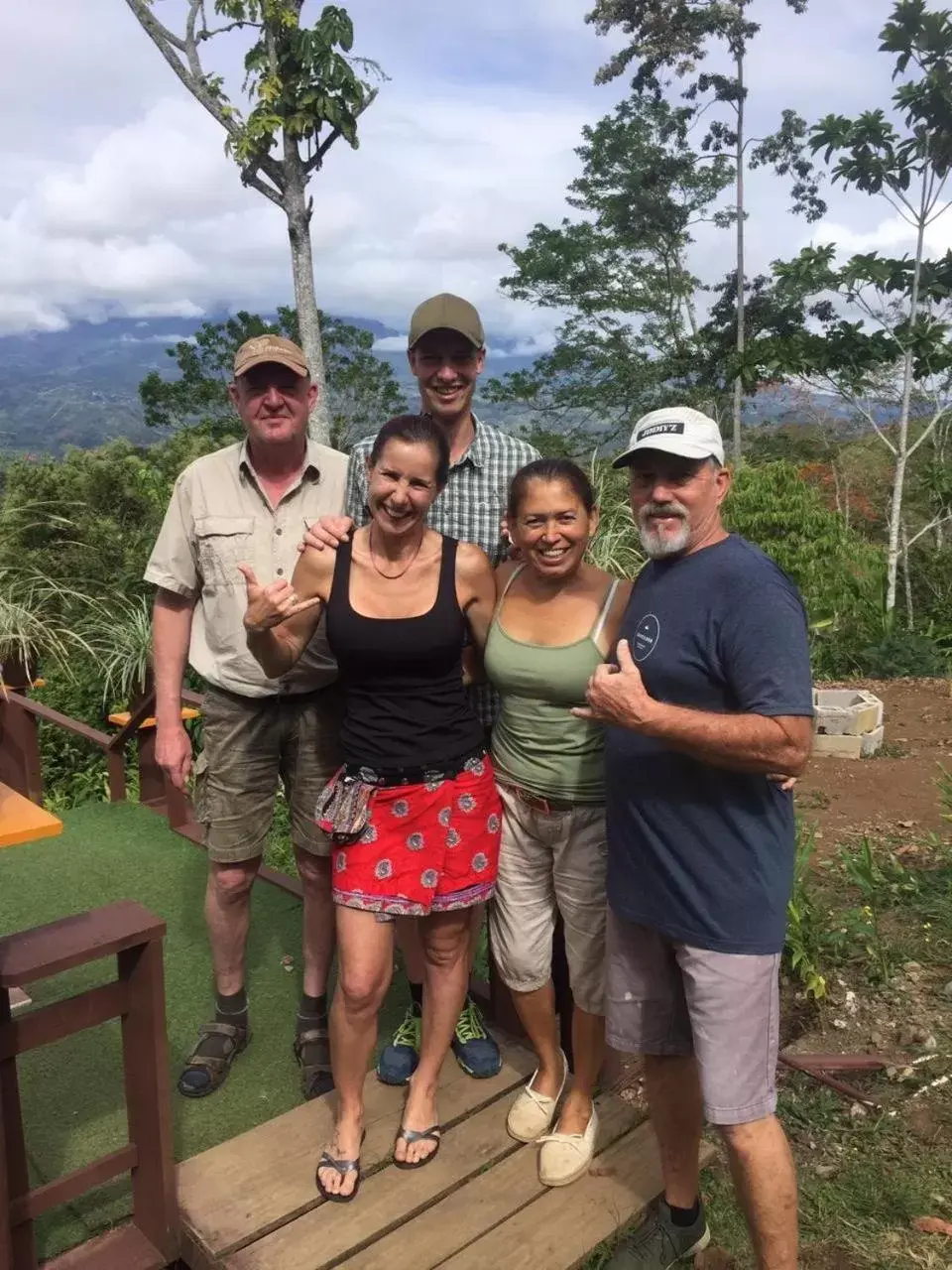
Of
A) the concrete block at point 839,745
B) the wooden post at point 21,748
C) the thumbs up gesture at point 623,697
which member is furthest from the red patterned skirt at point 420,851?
the concrete block at point 839,745

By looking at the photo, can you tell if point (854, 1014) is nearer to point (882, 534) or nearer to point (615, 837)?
point (615, 837)

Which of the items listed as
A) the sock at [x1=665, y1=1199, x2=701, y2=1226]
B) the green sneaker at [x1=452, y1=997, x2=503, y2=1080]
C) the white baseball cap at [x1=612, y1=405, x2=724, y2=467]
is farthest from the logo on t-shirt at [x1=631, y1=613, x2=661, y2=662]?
the sock at [x1=665, y1=1199, x2=701, y2=1226]

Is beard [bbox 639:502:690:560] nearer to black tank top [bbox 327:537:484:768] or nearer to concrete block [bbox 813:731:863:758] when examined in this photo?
black tank top [bbox 327:537:484:768]

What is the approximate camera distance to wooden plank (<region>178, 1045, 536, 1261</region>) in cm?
210

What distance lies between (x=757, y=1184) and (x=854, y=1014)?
1722 mm

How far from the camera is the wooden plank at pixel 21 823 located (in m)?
2.31

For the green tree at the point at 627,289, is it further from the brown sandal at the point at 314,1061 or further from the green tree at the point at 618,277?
the brown sandal at the point at 314,1061

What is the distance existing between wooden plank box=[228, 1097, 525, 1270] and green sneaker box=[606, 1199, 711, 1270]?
344mm

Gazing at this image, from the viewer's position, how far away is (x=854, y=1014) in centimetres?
334

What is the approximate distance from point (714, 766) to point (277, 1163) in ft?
4.69

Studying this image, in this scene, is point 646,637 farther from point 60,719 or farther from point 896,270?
point 896,270

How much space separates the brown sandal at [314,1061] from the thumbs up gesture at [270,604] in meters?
1.24

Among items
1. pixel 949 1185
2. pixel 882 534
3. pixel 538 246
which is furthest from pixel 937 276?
pixel 538 246

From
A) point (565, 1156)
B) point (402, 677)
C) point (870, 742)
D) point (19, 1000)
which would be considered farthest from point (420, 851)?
point (870, 742)
